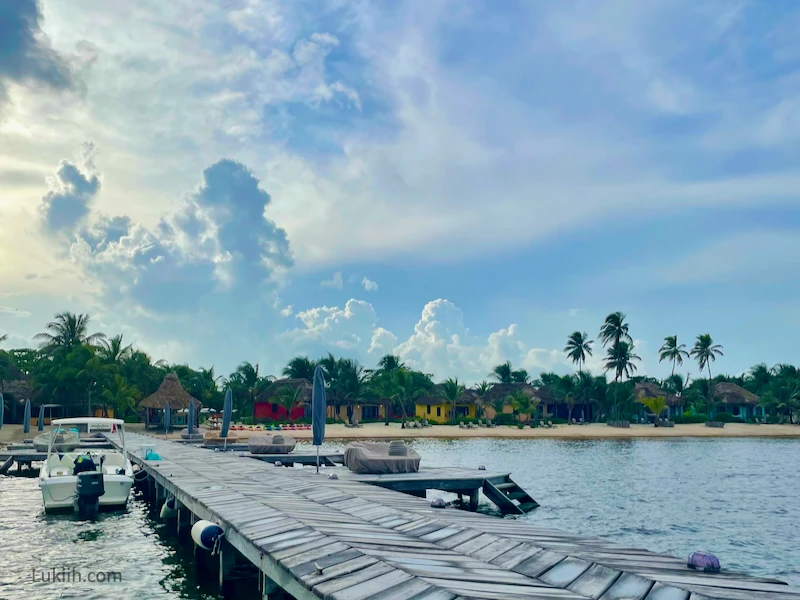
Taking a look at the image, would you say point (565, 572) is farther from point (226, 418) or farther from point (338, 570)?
point (226, 418)

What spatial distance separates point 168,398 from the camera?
57.3 metres

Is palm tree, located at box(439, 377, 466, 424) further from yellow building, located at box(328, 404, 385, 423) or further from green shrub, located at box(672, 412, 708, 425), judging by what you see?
green shrub, located at box(672, 412, 708, 425)

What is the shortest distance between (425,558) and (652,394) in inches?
3421

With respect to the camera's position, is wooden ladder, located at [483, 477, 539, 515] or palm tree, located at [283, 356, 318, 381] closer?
wooden ladder, located at [483, 477, 539, 515]

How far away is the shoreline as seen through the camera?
59875 millimetres

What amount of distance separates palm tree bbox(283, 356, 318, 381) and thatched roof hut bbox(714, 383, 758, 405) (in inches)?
2055

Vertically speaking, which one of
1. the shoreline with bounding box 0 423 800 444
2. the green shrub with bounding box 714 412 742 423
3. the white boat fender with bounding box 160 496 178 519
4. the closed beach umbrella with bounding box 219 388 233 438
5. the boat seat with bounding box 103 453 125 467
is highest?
the closed beach umbrella with bounding box 219 388 233 438

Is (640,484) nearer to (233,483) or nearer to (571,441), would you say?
(233,483)

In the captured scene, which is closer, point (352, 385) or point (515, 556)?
point (515, 556)

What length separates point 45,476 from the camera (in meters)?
19.3

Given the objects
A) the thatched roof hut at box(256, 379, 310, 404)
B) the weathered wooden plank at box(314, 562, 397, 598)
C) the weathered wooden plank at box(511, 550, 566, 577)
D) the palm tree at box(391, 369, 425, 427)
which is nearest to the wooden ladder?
the weathered wooden plank at box(511, 550, 566, 577)

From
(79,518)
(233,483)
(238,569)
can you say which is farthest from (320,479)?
(79,518)

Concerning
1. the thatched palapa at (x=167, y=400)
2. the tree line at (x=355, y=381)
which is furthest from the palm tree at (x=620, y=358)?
the thatched palapa at (x=167, y=400)

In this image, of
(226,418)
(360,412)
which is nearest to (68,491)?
(226,418)
